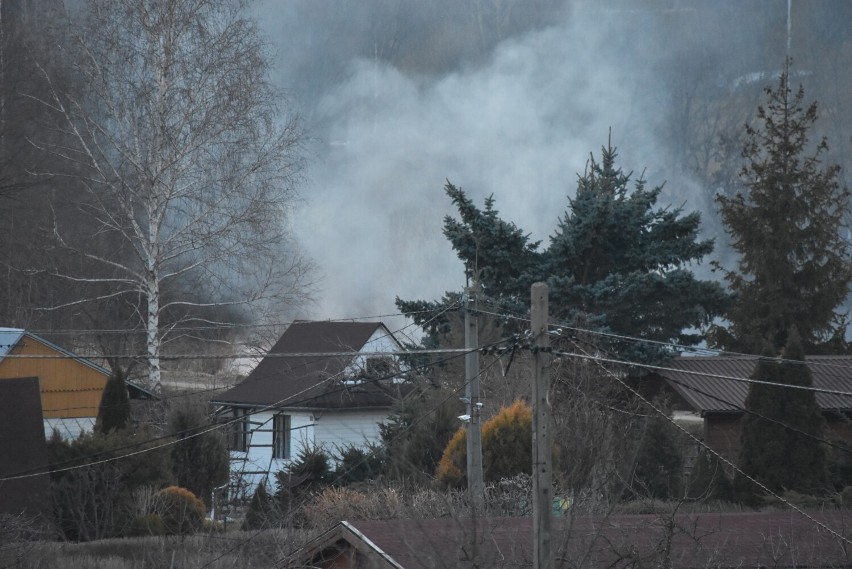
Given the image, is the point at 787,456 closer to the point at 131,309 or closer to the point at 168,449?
the point at 168,449

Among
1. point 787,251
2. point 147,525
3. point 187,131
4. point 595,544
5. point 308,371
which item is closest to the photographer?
point 595,544

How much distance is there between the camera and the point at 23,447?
20.7m

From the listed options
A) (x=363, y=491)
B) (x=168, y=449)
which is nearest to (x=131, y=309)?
(x=168, y=449)

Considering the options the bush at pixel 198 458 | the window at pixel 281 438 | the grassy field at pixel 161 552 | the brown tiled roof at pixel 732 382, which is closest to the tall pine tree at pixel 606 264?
the brown tiled roof at pixel 732 382

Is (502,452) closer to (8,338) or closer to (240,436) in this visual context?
(8,338)

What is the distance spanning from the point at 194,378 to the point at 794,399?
26.7m

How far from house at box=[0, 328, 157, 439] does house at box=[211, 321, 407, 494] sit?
13.1 feet

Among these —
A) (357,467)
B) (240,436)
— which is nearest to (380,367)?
(357,467)

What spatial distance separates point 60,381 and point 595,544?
Result: 23.4 meters

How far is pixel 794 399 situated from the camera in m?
22.8

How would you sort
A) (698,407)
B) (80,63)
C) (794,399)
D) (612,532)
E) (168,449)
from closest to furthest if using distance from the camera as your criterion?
(612,532), (794,399), (168,449), (698,407), (80,63)

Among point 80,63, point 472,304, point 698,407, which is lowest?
point 698,407

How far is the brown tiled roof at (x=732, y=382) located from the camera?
26.5 meters

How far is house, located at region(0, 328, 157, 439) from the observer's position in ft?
94.9
